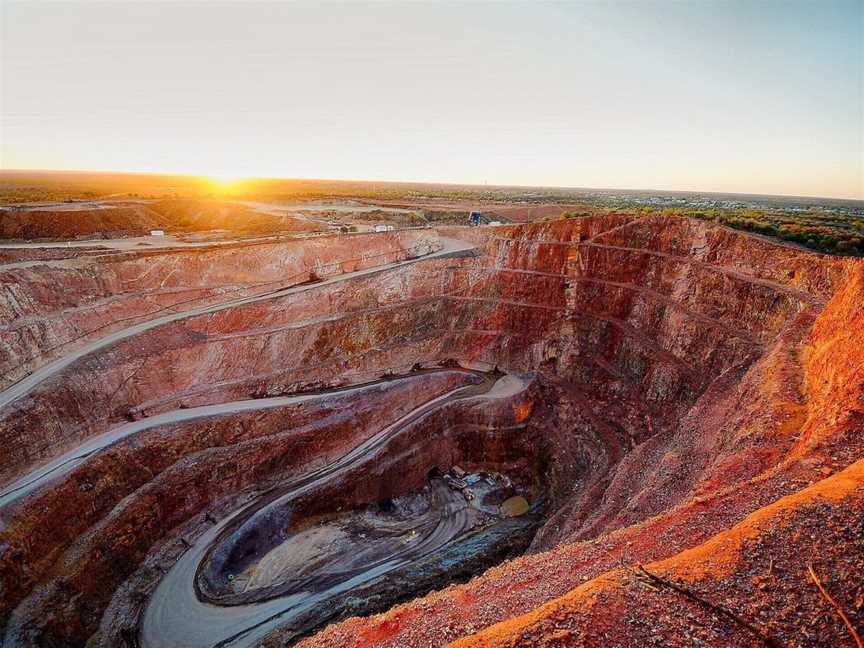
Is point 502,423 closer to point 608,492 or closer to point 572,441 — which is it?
point 572,441

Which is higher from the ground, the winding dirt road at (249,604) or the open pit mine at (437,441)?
the open pit mine at (437,441)

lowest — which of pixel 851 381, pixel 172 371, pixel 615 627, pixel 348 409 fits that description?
pixel 348 409

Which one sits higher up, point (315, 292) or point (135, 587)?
point (315, 292)

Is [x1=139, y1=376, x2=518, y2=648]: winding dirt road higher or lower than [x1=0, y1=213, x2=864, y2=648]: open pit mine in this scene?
lower

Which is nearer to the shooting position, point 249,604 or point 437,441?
point 249,604

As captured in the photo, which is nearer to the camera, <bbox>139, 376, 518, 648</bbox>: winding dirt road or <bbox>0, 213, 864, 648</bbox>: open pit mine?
<bbox>0, 213, 864, 648</bbox>: open pit mine

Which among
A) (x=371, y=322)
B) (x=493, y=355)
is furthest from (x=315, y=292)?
(x=493, y=355)

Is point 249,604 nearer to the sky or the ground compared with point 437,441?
nearer to the ground

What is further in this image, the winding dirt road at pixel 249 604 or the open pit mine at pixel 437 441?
the winding dirt road at pixel 249 604
